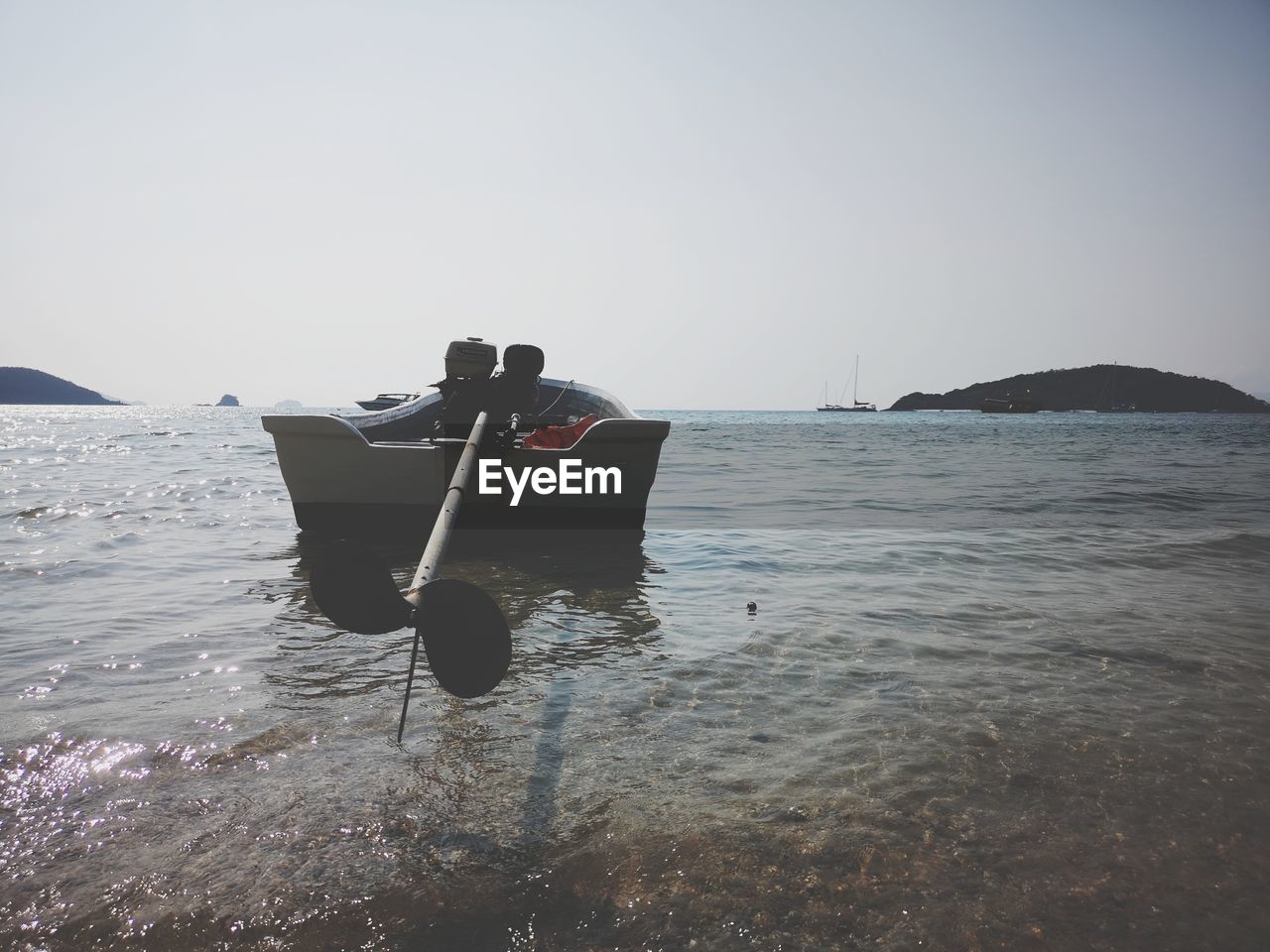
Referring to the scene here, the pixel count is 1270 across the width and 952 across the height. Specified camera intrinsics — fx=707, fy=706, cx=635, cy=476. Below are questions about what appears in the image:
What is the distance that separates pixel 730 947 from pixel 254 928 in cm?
139

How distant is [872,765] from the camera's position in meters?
3.12

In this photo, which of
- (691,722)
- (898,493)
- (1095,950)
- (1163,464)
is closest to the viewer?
(1095,950)

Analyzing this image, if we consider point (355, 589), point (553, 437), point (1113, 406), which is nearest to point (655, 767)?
point (355, 589)

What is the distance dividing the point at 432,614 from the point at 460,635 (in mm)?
167

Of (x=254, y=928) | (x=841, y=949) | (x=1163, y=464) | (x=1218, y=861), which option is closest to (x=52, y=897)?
(x=254, y=928)

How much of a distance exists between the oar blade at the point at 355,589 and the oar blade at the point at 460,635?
0.12 m

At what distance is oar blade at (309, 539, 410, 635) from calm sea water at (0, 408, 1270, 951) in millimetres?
596

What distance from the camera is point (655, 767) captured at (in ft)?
10.3

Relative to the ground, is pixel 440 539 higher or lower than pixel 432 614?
higher

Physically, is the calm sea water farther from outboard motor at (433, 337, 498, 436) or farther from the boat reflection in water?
outboard motor at (433, 337, 498, 436)

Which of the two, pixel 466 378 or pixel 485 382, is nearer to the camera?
pixel 466 378

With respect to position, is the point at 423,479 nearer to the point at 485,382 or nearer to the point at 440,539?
the point at 485,382

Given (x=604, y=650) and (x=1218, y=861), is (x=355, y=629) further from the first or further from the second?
(x=1218, y=861)

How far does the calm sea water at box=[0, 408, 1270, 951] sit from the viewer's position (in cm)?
217
